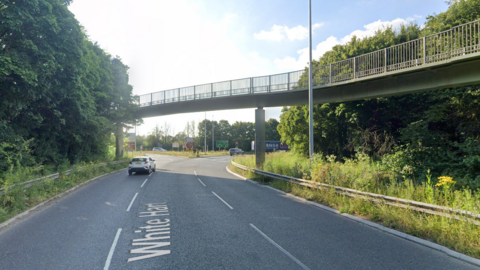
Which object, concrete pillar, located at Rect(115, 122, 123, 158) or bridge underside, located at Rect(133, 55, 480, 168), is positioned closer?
bridge underside, located at Rect(133, 55, 480, 168)

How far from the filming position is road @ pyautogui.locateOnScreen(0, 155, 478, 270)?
4.96 meters

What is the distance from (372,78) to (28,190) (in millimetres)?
17935

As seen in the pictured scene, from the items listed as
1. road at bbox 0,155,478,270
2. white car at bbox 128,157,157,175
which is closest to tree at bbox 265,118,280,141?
white car at bbox 128,157,157,175

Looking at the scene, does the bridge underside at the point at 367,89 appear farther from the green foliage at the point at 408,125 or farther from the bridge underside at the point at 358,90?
the green foliage at the point at 408,125

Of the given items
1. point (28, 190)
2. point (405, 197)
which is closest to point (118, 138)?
point (28, 190)

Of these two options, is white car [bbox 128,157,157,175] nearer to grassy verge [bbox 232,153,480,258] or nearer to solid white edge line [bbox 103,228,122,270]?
grassy verge [bbox 232,153,480,258]

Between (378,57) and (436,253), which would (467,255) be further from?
(378,57)

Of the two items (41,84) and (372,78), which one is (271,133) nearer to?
(372,78)

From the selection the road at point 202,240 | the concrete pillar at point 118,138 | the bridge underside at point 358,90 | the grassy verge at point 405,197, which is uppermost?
the bridge underside at point 358,90

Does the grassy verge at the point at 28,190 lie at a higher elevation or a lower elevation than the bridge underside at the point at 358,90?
lower

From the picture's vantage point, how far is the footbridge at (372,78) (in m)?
11.8

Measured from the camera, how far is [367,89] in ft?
54.4

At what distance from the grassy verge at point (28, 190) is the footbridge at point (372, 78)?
42.9ft

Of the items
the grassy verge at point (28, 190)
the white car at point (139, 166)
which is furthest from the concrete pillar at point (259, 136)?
the grassy verge at point (28, 190)
